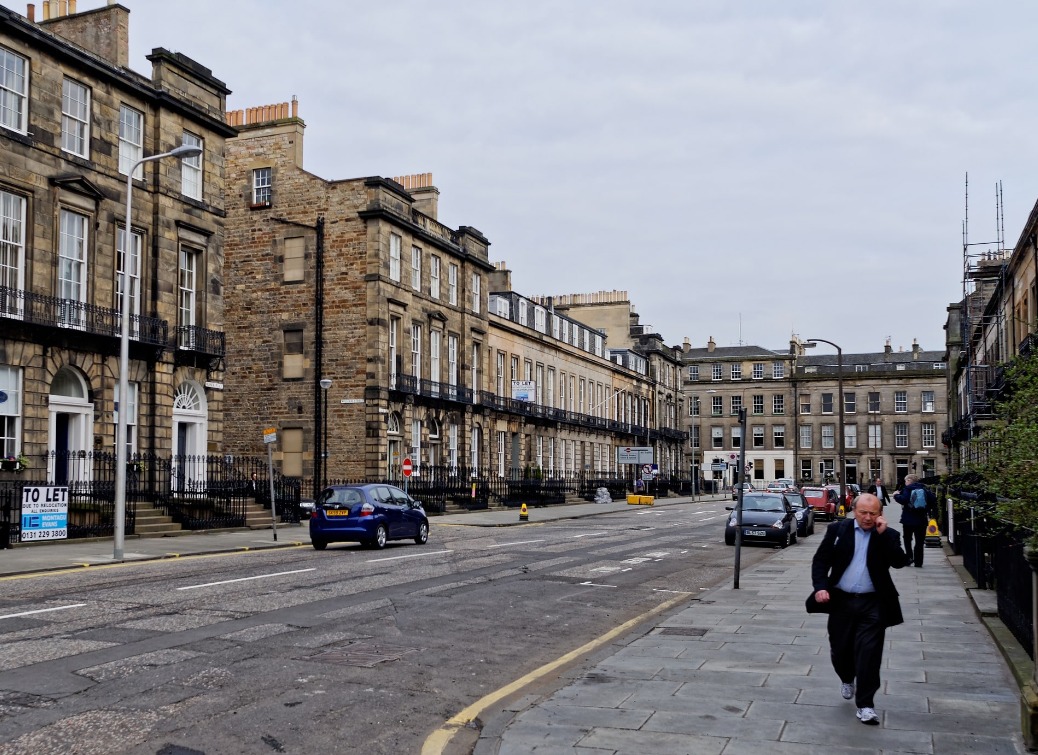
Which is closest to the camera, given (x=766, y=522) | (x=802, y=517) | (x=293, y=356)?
(x=766, y=522)

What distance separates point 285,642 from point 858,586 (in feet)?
18.5

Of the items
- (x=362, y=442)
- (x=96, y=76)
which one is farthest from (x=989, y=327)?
(x=96, y=76)

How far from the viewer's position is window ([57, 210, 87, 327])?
86.2ft

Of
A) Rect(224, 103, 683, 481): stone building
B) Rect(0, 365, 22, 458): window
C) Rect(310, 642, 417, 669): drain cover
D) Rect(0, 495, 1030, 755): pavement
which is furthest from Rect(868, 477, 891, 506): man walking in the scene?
Rect(0, 365, 22, 458): window

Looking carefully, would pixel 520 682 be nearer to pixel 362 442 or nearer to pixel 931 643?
pixel 931 643

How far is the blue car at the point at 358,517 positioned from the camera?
2252cm

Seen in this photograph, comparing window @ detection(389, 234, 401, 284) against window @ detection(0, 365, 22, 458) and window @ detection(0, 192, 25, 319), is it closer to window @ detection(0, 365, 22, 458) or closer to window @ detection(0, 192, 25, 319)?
window @ detection(0, 192, 25, 319)

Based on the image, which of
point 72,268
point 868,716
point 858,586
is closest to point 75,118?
point 72,268

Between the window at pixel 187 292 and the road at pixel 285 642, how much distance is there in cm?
1275

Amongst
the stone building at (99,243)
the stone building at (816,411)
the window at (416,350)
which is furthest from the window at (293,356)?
the stone building at (816,411)

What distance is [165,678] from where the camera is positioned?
8.24 metres

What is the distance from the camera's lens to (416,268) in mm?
45219

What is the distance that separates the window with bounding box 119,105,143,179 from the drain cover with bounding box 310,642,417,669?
74.9 feet

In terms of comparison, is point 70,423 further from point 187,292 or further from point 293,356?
point 293,356
